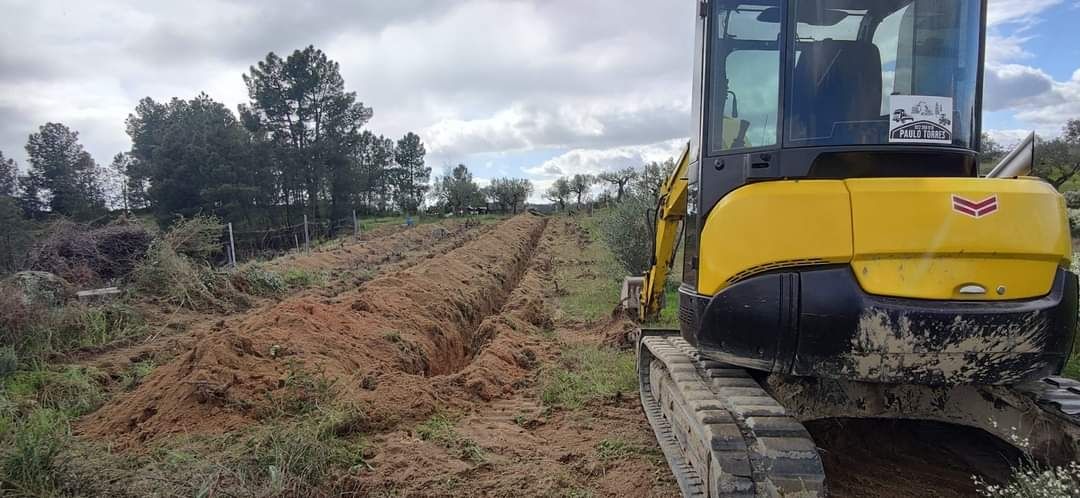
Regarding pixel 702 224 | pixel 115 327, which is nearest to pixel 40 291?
pixel 115 327

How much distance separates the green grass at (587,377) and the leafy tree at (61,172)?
155 feet

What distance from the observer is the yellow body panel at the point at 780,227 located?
276 cm

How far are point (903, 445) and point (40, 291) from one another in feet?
34.2

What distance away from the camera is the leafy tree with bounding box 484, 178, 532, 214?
2805 inches

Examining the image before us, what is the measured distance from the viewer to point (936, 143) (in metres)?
2.96

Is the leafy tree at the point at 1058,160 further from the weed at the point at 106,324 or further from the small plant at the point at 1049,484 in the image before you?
the weed at the point at 106,324

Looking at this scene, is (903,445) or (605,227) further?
(605,227)

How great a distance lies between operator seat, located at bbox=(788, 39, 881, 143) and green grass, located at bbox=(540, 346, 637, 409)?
334 centimetres

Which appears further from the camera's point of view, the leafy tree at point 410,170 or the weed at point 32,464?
the leafy tree at point 410,170

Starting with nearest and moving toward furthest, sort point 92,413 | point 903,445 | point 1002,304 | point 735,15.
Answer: point 1002,304 → point 735,15 → point 903,445 → point 92,413

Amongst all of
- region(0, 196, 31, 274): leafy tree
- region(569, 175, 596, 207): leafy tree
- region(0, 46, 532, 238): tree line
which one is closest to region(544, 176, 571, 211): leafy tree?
region(569, 175, 596, 207): leafy tree

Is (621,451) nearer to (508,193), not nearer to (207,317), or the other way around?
(207,317)

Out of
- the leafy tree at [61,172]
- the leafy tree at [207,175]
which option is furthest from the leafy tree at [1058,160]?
the leafy tree at [61,172]

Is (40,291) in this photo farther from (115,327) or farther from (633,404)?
(633,404)
